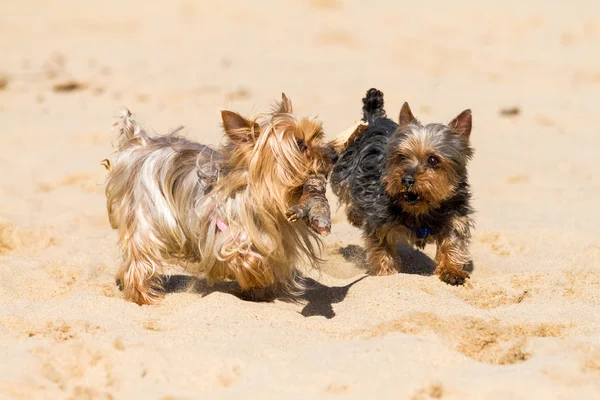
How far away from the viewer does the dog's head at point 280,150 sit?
505 centimetres

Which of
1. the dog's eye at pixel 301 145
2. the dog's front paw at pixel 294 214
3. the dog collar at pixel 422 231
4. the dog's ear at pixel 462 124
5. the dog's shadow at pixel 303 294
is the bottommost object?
the dog's shadow at pixel 303 294

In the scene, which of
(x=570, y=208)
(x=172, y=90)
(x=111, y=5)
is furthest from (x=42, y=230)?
(x=111, y=5)

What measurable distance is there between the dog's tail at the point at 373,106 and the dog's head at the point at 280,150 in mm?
2505

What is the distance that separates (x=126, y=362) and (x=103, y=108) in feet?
29.0

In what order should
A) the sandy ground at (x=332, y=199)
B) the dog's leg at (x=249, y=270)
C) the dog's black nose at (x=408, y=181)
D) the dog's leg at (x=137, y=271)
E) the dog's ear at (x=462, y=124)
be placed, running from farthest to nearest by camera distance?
1. the dog's ear at (x=462, y=124)
2. the dog's black nose at (x=408, y=181)
3. the dog's leg at (x=137, y=271)
4. the dog's leg at (x=249, y=270)
5. the sandy ground at (x=332, y=199)

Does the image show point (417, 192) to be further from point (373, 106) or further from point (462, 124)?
point (373, 106)

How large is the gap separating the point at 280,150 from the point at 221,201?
62 cm

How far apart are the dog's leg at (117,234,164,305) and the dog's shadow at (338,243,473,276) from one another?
202cm

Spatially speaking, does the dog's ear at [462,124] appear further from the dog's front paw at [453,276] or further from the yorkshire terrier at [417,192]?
the dog's front paw at [453,276]

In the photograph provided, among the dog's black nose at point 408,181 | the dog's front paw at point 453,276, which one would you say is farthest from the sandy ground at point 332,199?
the dog's black nose at point 408,181

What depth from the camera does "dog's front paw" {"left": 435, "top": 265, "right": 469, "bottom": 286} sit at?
631 cm

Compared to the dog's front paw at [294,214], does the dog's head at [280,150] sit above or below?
above

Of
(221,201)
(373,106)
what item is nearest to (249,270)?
(221,201)

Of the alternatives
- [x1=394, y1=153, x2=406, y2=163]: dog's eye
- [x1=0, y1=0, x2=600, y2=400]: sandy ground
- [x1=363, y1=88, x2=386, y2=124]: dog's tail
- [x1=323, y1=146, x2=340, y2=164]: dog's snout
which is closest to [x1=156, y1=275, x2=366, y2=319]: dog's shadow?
[x1=0, y1=0, x2=600, y2=400]: sandy ground
